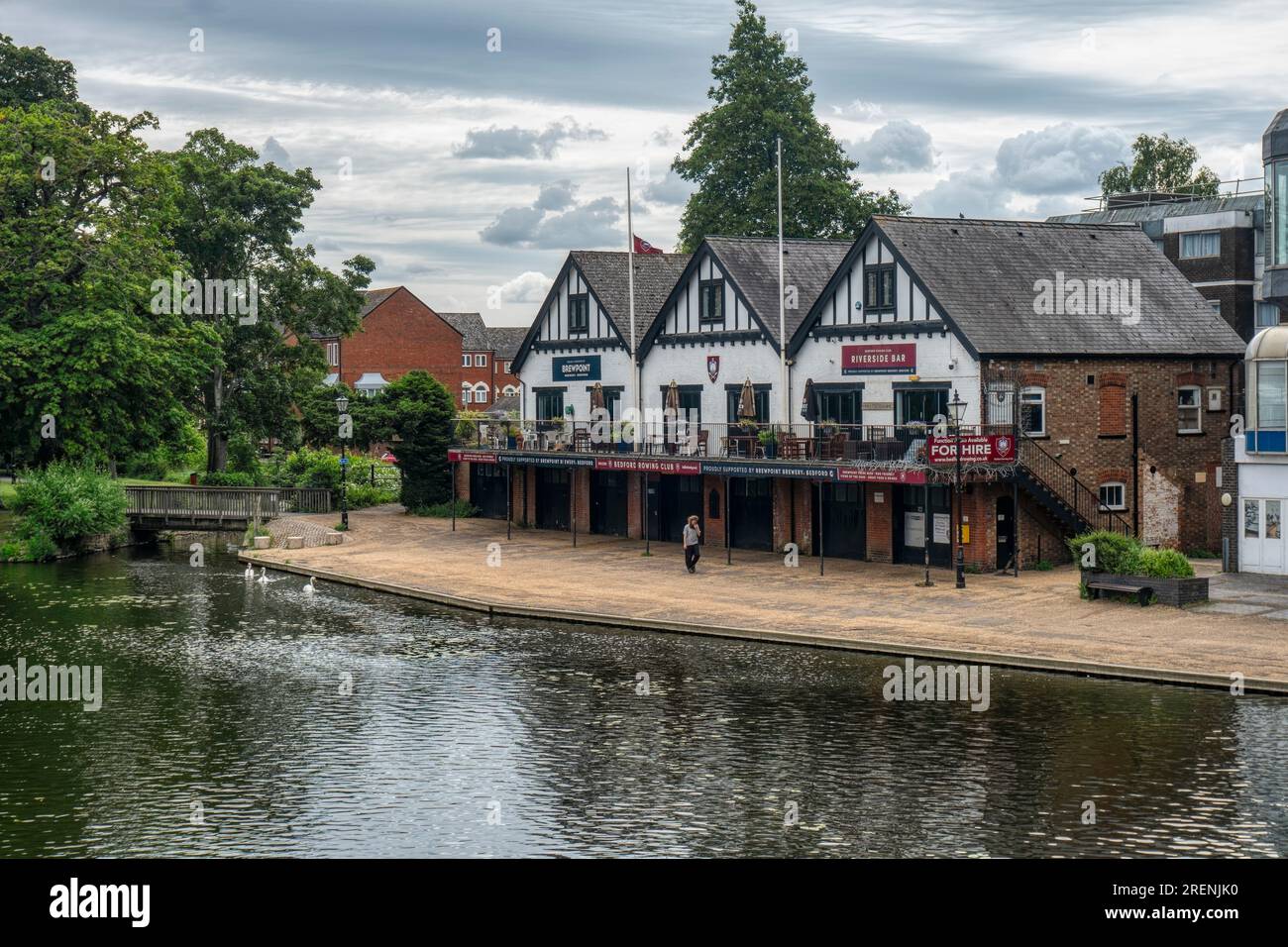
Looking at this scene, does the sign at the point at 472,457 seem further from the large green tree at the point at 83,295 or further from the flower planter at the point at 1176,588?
the flower planter at the point at 1176,588

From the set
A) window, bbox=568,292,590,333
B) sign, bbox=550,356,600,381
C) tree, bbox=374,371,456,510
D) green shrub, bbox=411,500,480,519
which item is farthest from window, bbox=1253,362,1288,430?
tree, bbox=374,371,456,510

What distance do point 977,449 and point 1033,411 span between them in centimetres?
431

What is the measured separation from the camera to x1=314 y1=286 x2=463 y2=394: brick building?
11031 cm

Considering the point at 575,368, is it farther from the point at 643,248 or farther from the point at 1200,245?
the point at 1200,245

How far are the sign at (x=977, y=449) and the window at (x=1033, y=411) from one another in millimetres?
3118

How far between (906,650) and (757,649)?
3250mm

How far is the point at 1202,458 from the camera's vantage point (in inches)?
1843

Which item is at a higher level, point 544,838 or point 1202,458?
point 1202,458

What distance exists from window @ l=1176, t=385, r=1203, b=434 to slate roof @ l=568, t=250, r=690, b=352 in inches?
724

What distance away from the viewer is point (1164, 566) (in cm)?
3547

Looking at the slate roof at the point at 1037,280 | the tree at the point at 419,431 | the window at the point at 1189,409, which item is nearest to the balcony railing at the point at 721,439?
the tree at the point at 419,431

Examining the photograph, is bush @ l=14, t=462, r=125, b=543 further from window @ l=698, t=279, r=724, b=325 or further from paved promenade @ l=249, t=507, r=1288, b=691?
window @ l=698, t=279, r=724, b=325
